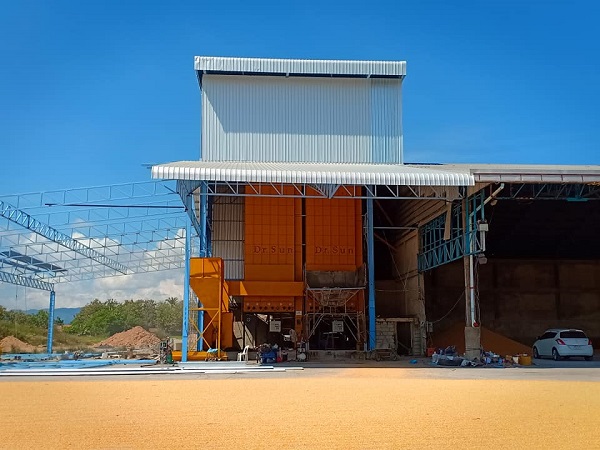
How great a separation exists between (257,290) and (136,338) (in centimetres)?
3134

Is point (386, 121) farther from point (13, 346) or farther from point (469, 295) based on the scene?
point (13, 346)

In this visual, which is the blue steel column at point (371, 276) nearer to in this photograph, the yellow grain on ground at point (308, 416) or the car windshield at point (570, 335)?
the car windshield at point (570, 335)

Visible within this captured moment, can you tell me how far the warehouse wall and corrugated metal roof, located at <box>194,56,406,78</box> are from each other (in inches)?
453

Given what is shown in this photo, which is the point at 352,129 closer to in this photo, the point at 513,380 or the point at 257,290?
the point at 257,290

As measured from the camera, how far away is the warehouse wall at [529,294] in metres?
37.5

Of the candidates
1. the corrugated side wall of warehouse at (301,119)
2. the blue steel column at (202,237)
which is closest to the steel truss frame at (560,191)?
the corrugated side wall of warehouse at (301,119)

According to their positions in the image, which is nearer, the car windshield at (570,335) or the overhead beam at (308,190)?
the overhead beam at (308,190)

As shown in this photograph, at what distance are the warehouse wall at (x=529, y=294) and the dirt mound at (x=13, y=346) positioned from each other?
3055cm

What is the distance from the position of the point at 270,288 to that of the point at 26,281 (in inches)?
752

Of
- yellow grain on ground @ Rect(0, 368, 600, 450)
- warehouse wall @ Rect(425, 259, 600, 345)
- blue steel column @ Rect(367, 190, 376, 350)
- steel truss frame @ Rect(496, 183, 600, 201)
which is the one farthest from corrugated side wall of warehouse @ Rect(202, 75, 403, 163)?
yellow grain on ground @ Rect(0, 368, 600, 450)

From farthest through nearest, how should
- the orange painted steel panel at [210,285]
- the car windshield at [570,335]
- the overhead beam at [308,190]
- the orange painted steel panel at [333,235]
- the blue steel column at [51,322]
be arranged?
the blue steel column at [51,322] < the orange painted steel panel at [333,235] < the orange painted steel panel at [210,285] < the car windshield at [570,335] < the overhead beam at [308,190]

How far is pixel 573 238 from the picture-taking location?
36.4 m

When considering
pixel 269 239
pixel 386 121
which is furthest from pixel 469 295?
pixel 386 121

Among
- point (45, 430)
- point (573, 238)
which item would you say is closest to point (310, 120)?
point (573, 238)
